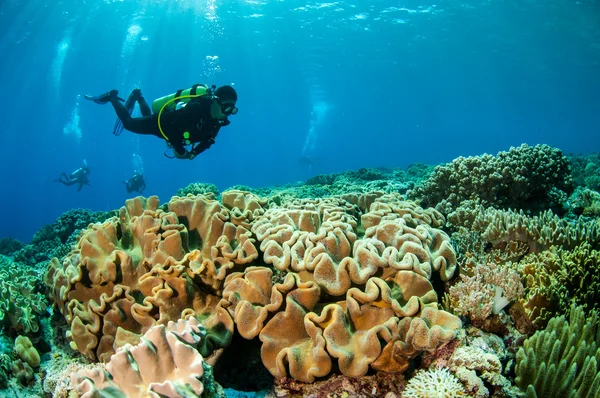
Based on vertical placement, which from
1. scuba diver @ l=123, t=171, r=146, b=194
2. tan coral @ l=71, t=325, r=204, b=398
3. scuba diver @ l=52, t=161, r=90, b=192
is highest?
tan coral @ l=71, t=325, r=204, b=398

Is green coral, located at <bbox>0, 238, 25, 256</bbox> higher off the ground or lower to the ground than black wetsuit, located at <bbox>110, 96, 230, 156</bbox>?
lower

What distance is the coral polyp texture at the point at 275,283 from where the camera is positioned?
2793 millimetres

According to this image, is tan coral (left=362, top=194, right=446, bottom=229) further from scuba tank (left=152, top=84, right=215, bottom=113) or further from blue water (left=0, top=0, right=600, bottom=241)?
blue water (left=0, top=0, right=600, bottom=241)

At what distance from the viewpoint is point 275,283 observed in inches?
141

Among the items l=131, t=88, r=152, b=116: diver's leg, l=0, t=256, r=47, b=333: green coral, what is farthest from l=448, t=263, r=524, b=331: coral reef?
l=131, t=88, r=152, b=116: diver's leg

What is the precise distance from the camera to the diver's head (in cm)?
816

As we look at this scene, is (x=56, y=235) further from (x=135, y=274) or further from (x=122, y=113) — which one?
(x=135, y=274)

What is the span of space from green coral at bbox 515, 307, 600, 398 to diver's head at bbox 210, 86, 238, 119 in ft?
24.4

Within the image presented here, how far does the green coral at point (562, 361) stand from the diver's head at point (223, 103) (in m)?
7.43

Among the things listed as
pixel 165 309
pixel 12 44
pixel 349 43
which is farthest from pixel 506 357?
pixel 12 44

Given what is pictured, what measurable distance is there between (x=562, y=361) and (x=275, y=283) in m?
2.52

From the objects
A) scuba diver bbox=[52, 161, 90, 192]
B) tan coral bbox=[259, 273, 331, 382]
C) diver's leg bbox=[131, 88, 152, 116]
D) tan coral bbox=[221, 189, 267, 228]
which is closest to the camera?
tan coral bbox=[259, 273, 331, 382]

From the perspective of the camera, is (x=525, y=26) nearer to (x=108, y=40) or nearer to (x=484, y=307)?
(x=484, y=307)

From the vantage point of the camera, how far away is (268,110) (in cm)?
10644
